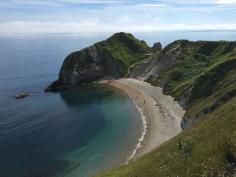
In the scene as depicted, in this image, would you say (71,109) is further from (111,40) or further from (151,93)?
(111,40)

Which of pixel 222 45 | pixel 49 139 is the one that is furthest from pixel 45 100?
pixel 222 45

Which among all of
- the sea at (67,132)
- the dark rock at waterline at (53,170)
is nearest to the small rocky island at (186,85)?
the sea at (67,132)

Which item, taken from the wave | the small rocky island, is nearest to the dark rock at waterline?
the wave

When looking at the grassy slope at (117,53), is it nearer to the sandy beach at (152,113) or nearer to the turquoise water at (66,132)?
the sandy beach at (152,113)

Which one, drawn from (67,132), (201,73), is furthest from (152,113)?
(201,73)

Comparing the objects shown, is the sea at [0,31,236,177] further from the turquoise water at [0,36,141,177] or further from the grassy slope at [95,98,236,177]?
the grassy slope at [95,98,236,177]

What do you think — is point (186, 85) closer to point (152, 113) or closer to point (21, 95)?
point (152, 113)
